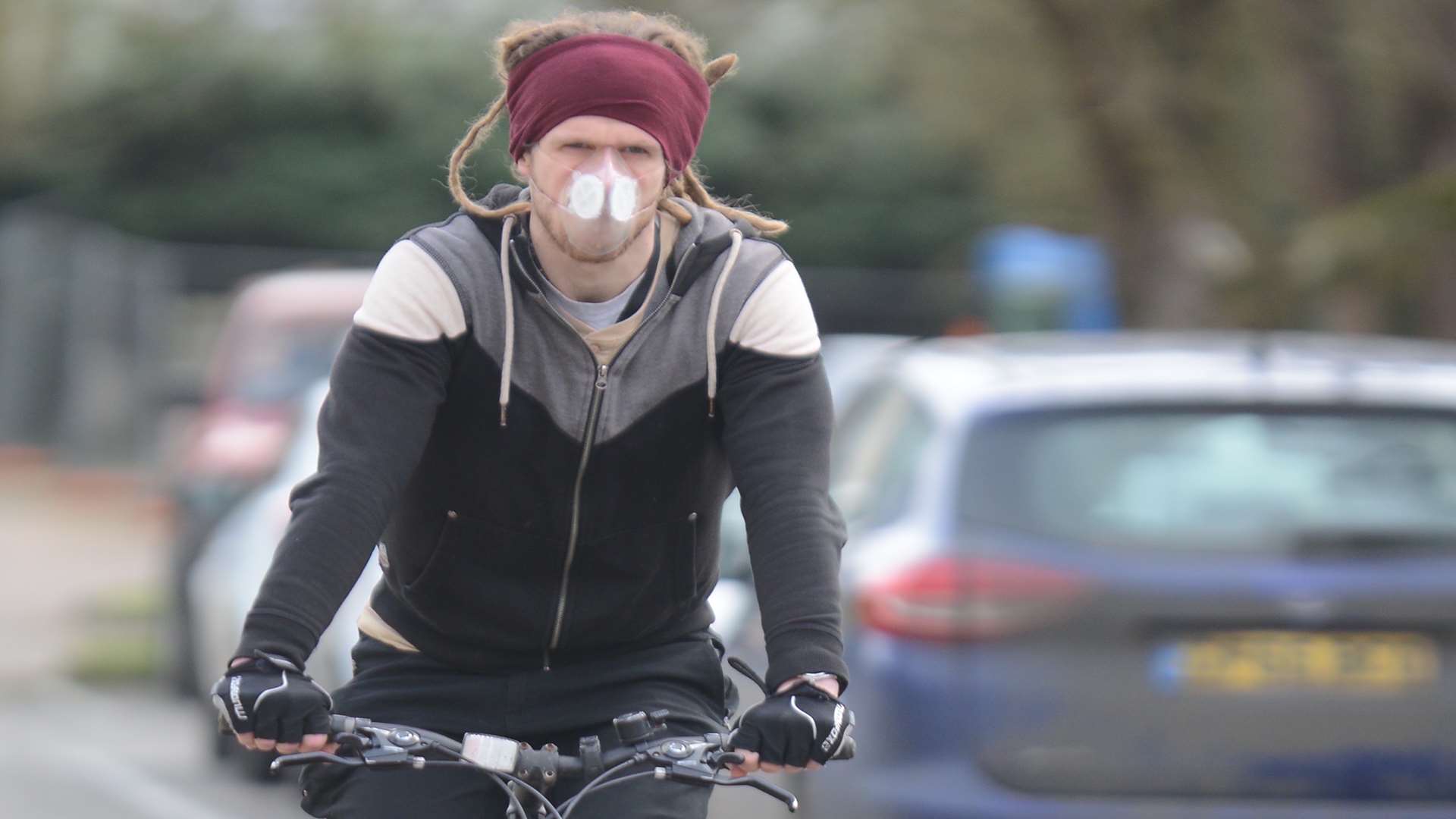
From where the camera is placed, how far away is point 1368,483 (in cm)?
575

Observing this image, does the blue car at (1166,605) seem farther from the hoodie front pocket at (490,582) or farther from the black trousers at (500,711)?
the hoodie front pocket at (490,582)

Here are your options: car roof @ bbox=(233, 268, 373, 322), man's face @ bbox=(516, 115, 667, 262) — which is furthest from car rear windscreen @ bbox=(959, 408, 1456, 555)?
car roof @ bbox=(233, 268, 373, 322)

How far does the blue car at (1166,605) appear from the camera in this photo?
18.0 ft

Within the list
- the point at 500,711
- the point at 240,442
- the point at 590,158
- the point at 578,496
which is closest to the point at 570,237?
the point at 590,158

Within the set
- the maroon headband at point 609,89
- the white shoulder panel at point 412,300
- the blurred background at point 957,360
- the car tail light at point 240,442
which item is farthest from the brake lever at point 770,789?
the car tail light at point 240,442

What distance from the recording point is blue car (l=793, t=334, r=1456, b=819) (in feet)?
18.0

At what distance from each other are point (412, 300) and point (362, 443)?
206 mm

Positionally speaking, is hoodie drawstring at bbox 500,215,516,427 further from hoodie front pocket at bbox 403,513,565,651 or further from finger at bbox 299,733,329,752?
finger at bbox 299,733,329,752

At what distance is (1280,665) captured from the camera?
5477mm

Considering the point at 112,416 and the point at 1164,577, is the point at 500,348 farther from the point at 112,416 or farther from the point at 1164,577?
the point at 112,416

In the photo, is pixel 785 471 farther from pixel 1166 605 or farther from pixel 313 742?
pixel 1166 605

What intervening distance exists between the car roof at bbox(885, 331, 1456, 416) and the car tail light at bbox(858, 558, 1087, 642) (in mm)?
425

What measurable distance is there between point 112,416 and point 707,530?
2110 centimetres

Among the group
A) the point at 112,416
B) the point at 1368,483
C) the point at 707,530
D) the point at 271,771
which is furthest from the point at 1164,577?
the point at 112,416
